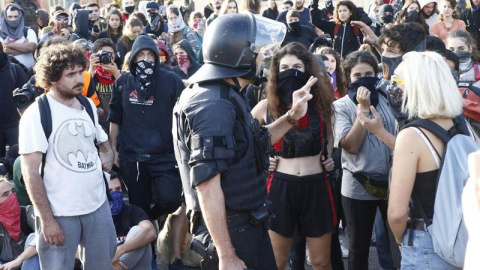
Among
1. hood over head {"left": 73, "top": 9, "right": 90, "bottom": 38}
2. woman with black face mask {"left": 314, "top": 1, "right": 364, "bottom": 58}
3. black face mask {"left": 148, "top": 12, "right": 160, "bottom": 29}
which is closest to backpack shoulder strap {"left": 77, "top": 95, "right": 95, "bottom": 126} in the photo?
woman with black face mask {"left": 314, "top": 1, "right": 364, "bottom": 58}

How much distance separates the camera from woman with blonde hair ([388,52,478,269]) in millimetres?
3131

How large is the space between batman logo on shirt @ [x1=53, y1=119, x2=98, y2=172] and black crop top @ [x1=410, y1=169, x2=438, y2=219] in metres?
2.03

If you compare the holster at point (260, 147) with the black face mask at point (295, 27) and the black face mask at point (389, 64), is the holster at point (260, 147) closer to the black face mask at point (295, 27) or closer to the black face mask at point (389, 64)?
the black face mask at point (389, 64)

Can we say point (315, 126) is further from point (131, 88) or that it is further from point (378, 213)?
point (131, 88)

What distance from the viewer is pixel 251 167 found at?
3.29 m

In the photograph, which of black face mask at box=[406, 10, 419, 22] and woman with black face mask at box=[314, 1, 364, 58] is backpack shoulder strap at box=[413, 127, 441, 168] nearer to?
woman with black face mask at box=[314, 1, 364, 58]

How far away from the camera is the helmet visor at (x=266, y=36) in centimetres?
338

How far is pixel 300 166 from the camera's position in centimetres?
441

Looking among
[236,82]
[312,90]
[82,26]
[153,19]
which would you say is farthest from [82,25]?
[236,82]

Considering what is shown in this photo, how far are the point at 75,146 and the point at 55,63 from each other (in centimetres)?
54

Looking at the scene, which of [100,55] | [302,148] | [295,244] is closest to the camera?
[302,148]

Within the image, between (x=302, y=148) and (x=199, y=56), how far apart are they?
3909 mm

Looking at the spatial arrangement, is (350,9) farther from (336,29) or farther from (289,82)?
(289,82)

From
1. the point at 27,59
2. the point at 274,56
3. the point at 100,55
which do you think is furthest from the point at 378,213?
the point at 27,59
